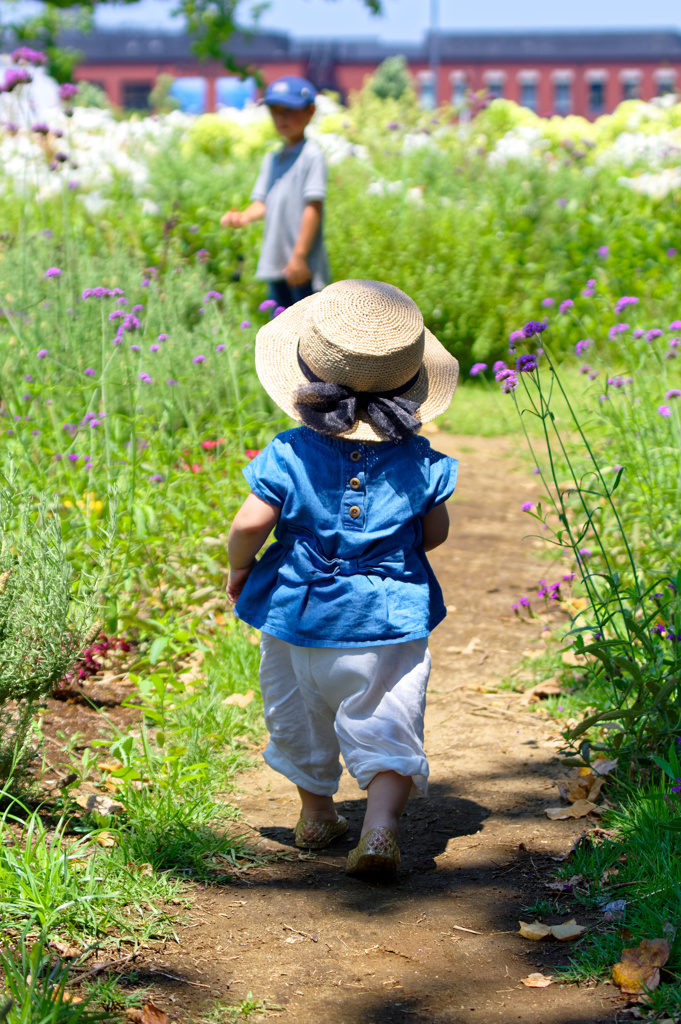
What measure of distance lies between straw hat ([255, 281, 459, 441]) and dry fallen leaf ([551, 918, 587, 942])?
110 cm

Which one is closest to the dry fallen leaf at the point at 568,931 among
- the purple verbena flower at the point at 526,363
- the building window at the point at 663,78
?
the purple verbena flower at the point at 526,363

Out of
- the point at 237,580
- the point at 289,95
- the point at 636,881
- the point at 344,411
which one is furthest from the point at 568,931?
the point at 289,95

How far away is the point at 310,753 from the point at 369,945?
1.84 feet

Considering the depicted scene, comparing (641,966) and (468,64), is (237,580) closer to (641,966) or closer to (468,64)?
(641,966)

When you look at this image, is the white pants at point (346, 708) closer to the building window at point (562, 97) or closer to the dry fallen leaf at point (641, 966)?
the dry fallen leaf at point (641, 966)

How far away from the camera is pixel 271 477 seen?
2348 mm

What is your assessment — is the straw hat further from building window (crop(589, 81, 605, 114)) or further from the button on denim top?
building window (crop(589, 81, 605, 114))

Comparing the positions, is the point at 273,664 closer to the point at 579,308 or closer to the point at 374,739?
the point at 374,739

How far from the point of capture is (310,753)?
2.53 metres

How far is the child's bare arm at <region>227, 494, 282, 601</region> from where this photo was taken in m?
2.36

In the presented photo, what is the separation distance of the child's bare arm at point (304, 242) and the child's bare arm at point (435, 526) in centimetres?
320

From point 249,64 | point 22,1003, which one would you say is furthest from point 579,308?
point 22,1003

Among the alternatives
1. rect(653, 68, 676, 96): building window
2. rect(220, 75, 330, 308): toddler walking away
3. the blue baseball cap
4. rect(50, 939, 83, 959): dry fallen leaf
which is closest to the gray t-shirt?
rect(220, 75, 330, 308): toddler walking away

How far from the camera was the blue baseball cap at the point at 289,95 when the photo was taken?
527 centimetres
